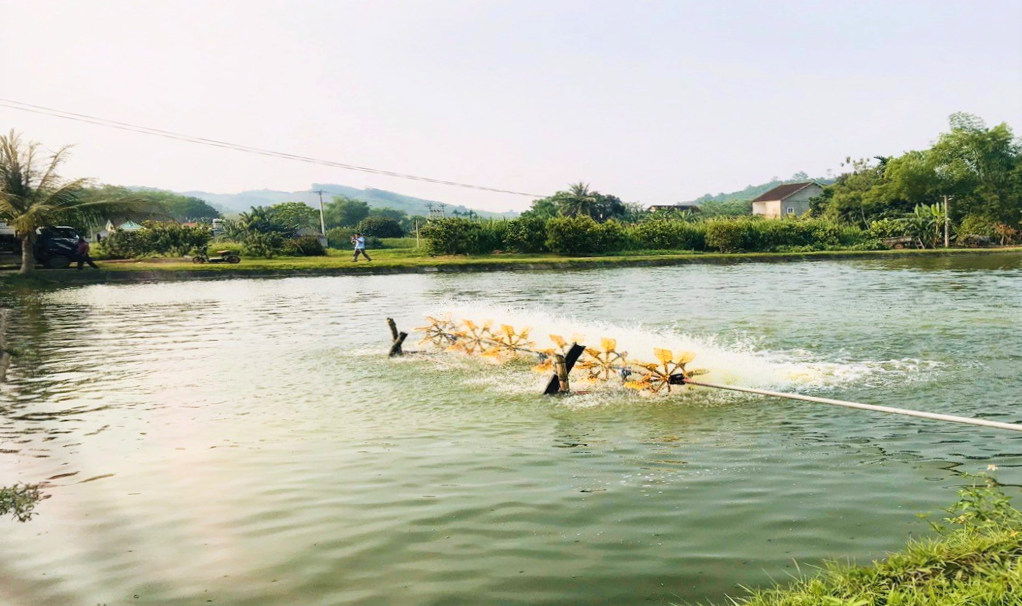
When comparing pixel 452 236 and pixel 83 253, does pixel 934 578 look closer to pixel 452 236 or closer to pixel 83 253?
pixel 83 253

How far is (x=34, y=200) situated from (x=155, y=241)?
14034 millimetres

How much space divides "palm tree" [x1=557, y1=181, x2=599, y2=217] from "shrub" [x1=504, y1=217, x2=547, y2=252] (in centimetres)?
5194

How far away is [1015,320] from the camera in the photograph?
19.6 m

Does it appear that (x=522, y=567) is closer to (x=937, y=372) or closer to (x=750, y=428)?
(x=750, y=428)

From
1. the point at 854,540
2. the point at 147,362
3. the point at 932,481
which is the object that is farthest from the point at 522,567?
the point at 147,362

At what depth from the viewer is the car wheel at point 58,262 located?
4394 cm

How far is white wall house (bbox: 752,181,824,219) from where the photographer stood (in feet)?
392

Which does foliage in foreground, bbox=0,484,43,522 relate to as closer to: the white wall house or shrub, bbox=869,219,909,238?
shrub, bbox=869,219,909,238

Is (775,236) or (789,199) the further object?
(789,199)

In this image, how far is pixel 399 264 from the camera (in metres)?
49.5

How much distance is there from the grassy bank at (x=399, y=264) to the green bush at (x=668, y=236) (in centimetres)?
117

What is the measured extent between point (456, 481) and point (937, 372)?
914cm

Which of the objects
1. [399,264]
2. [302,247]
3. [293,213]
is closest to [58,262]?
[302,247]

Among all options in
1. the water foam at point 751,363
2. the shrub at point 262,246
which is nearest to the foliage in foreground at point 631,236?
the shrub at point 262,246
